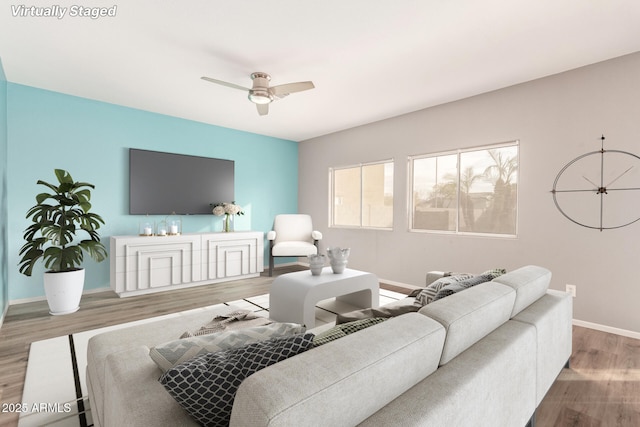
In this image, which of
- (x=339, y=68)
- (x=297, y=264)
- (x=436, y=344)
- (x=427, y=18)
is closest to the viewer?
(x=436, y=344)

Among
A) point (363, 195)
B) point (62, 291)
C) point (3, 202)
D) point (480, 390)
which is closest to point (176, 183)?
point (3, 202)

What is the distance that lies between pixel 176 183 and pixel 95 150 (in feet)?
3.55

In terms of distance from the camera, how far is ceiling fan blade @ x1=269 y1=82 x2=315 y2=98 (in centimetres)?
286

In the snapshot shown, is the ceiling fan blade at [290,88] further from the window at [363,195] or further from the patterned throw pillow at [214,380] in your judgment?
the patterned throw pillow at [214,380]

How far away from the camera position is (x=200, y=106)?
4273 millimetres

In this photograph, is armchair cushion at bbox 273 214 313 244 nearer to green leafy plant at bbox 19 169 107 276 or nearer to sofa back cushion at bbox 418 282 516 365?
green leafy plant at bbox 19 169 107 276

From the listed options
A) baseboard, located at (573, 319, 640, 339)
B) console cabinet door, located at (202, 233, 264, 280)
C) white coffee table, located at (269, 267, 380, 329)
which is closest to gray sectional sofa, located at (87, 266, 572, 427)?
white coffee table, located at (269, 267, 380, 329)

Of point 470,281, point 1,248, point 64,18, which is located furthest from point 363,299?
point 1,248

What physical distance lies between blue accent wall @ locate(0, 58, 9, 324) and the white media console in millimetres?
981

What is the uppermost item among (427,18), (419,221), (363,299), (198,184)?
(427,18)

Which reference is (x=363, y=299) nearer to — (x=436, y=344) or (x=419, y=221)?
(x=419, y=221)

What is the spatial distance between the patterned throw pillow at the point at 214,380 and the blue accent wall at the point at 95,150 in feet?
13.9

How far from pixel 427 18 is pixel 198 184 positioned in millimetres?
3982

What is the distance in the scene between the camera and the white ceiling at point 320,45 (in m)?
2.21
